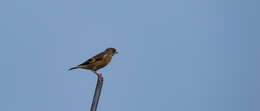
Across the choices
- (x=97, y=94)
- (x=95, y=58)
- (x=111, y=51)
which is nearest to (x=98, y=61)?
(x=95, y=58)

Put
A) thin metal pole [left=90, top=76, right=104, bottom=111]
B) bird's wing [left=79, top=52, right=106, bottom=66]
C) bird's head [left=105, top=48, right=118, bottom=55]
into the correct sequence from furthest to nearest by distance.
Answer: bird's head [left=105, top=48, right=118, bottom=55], bird's wing [left=79, top=52, right=106, bottom=66], thin metal pole [left=90, top=76, right=104, bottom=111]

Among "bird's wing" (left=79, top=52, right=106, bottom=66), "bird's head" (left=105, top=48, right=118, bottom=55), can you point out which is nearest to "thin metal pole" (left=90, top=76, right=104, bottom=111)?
"bird's wing" (left=79, top=52, right=106, bottom=66)

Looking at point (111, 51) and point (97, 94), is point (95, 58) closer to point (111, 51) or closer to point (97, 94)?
point (111, 51)

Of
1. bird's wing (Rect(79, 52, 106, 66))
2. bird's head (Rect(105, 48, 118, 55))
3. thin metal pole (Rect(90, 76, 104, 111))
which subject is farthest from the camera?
bird's head (Rect(105, 48, 118, 55))

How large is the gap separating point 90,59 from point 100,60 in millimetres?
255

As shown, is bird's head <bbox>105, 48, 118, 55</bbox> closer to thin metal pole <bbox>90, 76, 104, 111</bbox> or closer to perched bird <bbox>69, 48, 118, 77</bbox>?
perched bird <bbox>69, 48, 118, 77</bbox>

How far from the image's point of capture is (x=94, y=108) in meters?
5.30

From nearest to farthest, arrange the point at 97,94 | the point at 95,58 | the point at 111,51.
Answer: the point at 97,94 < the point at 95,58 < the point at 111,51

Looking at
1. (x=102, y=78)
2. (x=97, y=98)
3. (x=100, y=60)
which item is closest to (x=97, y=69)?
(x=100, y=60)

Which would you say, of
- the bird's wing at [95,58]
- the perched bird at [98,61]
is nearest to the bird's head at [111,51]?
the perched bird at [98,61]

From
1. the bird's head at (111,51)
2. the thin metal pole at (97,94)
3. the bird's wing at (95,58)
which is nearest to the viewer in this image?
the thin metal pole at (97,94)

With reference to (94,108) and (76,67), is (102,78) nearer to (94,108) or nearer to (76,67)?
(94,108)

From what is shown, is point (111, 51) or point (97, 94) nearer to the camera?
point (97, 94)

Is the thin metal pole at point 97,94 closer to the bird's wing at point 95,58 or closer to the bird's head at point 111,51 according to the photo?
the bird's wing at point 95,58
